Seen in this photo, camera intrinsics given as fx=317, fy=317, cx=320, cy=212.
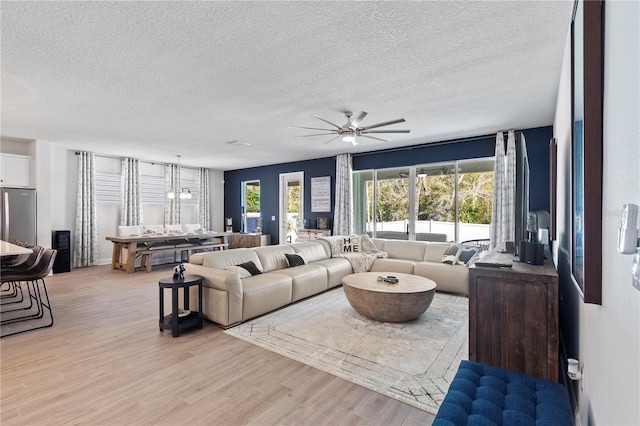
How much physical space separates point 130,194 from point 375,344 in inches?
296

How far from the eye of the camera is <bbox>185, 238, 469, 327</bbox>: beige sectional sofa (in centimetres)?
355

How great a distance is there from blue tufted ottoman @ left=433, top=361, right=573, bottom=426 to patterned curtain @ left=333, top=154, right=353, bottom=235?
5752 millimetres

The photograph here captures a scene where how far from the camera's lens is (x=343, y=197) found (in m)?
7.49

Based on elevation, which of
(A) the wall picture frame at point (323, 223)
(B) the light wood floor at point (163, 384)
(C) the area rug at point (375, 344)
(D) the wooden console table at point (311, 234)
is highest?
(A) the wall picture frame at point (323, 223)

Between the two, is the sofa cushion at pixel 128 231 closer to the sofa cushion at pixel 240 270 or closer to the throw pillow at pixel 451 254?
the sofa cushion at pixel 240 270

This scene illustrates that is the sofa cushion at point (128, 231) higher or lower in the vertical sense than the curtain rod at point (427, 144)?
lower

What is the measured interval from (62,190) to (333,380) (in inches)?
306

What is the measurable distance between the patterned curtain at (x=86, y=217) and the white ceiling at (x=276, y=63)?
2.16 metres

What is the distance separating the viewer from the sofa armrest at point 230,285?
348 centimetres

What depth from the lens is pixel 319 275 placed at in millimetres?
4789

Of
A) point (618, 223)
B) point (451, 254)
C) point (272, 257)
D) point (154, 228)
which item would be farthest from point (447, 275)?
point (154, 228)

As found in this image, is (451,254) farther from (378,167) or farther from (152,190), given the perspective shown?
(152,190)

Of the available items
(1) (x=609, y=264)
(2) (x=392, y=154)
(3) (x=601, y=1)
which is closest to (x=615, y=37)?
(3) (x=601, y=1)

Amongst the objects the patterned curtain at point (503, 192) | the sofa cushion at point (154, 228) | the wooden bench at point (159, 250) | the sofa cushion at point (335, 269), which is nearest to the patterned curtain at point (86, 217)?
the sofa cushion at point (154, 228)
